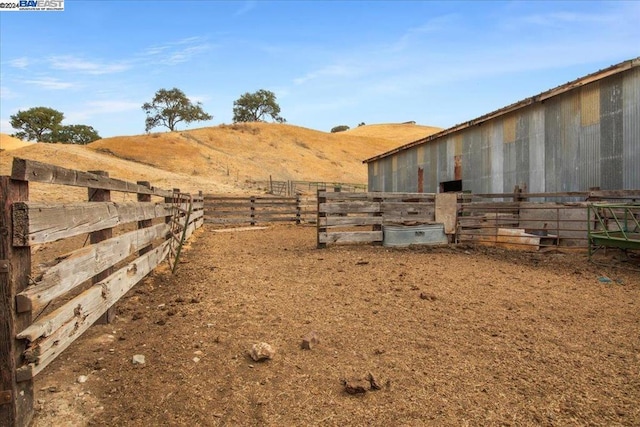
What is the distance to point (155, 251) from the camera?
5.84 m

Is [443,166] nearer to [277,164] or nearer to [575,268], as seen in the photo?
[575,268]

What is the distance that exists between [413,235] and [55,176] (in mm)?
7874

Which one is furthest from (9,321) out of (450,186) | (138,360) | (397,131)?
(397,131)

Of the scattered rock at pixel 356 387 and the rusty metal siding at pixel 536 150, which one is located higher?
the rusty metal siding at pixel 536 150

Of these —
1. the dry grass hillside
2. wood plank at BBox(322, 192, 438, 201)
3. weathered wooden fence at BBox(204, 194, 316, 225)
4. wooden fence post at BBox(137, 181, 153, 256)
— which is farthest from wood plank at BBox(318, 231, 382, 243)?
the dry grass hillside

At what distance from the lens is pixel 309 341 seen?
3543mm

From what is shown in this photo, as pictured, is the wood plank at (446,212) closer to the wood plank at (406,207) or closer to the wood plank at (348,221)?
the wood plank at (406,207)

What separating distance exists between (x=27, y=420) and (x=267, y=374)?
5.02ft

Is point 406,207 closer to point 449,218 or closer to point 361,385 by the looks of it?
point 449,218

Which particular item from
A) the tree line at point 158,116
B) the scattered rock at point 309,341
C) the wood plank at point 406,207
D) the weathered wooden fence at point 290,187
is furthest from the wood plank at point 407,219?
the tree line at point 158,116

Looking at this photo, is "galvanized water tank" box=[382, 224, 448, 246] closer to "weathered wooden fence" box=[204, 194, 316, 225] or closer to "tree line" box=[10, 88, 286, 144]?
"weathered wooden fence" box=[204, 194, 316, 225]

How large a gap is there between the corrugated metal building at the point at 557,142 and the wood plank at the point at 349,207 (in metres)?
5.37

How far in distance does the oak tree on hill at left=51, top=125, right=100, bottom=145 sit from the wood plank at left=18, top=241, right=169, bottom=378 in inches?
2899

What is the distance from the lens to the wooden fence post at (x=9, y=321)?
2.14 metres
